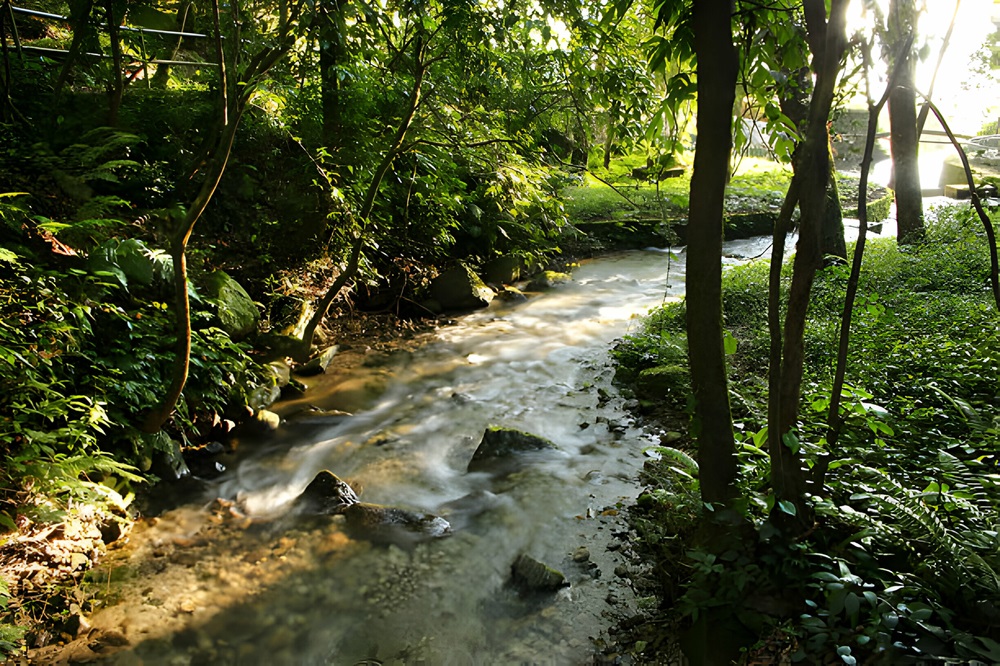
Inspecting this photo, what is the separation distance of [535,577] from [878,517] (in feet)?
6.35

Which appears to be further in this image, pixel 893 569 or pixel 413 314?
pixel 413 314

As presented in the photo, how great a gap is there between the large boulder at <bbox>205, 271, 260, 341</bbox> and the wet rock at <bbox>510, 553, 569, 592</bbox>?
3.76 m

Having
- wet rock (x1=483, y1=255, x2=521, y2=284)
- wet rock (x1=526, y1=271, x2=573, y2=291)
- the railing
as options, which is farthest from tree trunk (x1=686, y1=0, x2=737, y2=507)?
wet rock (x1=526, y1=271, x2=573, y2=291)

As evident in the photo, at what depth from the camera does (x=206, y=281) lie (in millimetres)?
6031

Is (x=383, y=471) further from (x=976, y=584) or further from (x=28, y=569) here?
(x=976, y=584)

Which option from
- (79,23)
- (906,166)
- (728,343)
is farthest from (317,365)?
(906,166)

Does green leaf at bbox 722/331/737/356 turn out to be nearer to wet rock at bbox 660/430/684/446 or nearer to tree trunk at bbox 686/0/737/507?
tree trunk at bbox 686/0/737/507

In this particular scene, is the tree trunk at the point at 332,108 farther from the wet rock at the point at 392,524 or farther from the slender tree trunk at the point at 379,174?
the wet rock at the point at 392,524

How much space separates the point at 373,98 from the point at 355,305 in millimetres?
2960

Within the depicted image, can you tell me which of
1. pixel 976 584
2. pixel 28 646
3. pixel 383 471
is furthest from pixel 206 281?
pixel 976 584

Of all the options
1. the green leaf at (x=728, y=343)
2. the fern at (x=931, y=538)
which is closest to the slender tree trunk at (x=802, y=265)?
the green leaf at (x=728, y=343)

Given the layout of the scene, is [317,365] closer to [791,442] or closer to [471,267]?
[471,267]

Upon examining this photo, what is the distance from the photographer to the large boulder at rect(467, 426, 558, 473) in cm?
539

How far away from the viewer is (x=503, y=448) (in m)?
5.53
